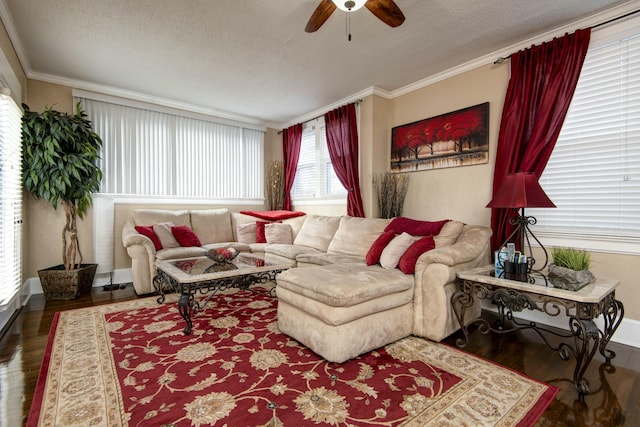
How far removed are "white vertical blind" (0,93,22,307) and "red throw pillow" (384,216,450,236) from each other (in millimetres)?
3471

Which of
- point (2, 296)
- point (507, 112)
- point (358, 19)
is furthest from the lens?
point (507, 112)

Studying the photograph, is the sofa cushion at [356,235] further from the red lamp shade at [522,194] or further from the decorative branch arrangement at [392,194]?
the red lamp shade at [522,194]

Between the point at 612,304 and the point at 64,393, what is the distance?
3.37 metres

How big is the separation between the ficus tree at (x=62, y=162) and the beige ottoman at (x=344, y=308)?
2.95 meters

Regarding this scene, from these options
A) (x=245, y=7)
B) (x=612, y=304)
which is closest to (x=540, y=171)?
(x=612, y=304)

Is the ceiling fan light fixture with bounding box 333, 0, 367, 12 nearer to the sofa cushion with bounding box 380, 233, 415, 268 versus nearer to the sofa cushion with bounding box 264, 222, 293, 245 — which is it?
the sofa cushion with bounding box 380, 233, 415, 268

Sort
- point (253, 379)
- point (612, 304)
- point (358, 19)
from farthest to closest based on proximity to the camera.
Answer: point (358, 19)
point (612, 304)
point (253, 379)

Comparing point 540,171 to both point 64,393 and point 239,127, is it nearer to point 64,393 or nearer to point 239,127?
point 64,393

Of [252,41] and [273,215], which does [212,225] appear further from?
[252,41]

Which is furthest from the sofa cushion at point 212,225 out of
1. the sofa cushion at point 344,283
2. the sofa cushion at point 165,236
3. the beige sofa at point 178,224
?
the sofa cushion at point 344,283

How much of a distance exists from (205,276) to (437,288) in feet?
6.11

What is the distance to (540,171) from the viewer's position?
2918mm

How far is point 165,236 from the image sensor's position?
13.5ft

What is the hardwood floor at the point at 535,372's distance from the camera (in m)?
1.58
